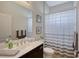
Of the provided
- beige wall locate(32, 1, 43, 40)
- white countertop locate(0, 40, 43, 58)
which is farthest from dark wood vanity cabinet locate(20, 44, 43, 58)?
beige wall locate(32, 1, 43, 40)

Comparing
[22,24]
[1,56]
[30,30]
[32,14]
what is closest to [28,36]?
[30,30]

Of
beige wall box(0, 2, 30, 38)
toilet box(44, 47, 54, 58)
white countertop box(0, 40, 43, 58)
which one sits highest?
beige wall box(0, 2, 30, 38)

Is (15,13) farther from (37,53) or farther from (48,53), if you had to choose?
(48,53)

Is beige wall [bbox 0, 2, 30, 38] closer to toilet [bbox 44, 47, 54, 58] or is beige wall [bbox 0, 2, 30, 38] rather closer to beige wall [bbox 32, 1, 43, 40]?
beige wall [bbox 32, 1, 43, 40]

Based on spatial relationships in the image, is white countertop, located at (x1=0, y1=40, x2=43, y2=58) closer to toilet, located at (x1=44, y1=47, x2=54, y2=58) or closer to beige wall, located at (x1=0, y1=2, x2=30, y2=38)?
toilet, located at (x1=44, y1=47, x2=54, y2=58)

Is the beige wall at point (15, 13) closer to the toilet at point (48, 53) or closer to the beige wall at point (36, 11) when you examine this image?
the beige wall at point (36, 11)

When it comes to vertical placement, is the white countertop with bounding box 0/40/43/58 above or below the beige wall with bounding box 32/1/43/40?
below

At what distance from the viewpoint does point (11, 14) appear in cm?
200

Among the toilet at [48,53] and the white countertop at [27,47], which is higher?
the white countertop at [27,47]

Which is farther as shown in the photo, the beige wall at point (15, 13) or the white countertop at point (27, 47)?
the beige wall at point (15, 13)

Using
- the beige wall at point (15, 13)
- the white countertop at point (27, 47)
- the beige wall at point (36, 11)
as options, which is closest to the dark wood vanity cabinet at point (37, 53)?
the white countertop at point (27, 47)

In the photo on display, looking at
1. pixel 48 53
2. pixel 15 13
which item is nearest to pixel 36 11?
pixel 15 13

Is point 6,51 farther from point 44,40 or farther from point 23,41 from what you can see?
point 44,40

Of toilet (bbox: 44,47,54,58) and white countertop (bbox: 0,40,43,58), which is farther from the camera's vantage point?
toilet (bbox: 44,47,54,58)
